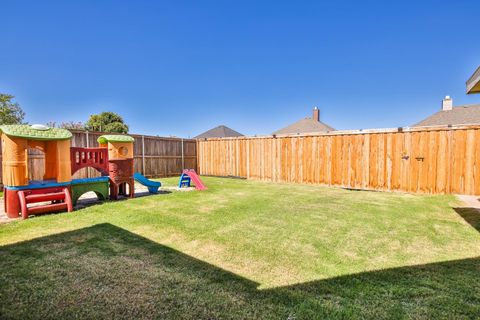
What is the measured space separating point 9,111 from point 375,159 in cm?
3307

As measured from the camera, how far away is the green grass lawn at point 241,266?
6.03 feet

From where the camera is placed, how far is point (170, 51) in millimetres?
14484

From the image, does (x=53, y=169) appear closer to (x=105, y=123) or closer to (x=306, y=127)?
(x=306, y=127)

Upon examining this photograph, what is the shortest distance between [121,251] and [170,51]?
14.4m

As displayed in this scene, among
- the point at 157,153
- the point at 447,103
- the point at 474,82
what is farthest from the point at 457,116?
the point at 157,153

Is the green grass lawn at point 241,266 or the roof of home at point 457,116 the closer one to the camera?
the green grass lawn at point 241,266

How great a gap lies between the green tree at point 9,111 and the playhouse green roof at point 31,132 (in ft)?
84.7

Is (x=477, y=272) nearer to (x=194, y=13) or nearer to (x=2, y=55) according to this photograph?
(x=194, y=13)

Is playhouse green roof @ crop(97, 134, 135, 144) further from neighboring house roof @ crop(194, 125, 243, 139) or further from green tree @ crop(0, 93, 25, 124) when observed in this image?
green tree @ crop(0, 93, 25, 124)

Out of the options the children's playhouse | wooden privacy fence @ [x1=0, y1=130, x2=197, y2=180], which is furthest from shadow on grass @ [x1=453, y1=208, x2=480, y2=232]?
wooden privacy fence @ [x1=0, y1=130, x2=197, y2=180]

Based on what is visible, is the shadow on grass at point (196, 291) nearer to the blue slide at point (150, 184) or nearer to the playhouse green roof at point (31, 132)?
the playhouse green roof at point (31, 132)

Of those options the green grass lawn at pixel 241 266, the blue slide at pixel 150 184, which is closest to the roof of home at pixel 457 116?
the green grass lawn at pixel 241 266

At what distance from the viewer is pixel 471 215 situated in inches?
193

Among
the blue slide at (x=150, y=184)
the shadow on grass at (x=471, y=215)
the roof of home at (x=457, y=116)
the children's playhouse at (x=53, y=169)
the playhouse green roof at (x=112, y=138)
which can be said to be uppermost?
the roof of home at (x=457, y=116)
